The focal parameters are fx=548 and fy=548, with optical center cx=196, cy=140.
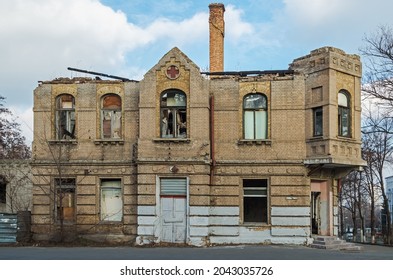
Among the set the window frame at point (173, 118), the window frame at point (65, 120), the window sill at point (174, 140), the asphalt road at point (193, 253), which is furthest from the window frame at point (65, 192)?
the window frame at point (173, 118)

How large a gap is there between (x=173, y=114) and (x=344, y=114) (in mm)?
8442

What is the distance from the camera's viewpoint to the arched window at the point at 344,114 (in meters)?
26.9

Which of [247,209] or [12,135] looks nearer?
[247,209]

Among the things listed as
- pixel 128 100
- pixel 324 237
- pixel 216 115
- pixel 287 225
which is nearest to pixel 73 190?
pixel 128 100

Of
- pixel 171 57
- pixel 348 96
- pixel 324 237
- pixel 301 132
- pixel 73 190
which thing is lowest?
pixel 324 237

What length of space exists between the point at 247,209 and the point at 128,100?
26.5ft

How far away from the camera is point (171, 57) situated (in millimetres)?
26719

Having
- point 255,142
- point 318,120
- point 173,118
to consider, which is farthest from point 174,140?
point 318,120

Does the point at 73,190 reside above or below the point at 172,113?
below

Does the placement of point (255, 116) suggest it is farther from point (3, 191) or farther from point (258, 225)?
point (3, 191)

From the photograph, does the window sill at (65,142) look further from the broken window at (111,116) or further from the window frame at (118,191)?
the window frame at (118,191)

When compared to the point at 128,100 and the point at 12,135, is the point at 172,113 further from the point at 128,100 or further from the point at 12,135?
the point at 12,135

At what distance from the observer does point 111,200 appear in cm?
2772

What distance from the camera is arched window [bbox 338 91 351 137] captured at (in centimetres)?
2688
